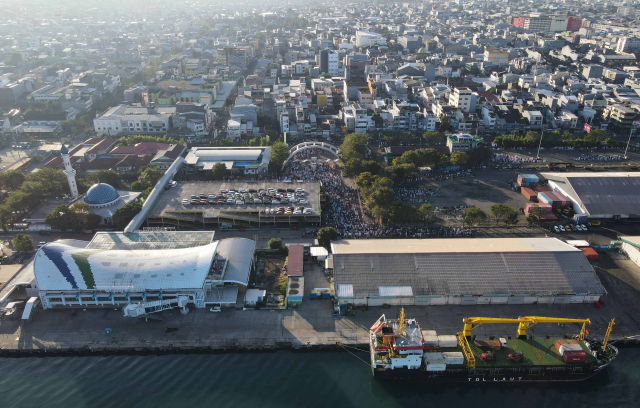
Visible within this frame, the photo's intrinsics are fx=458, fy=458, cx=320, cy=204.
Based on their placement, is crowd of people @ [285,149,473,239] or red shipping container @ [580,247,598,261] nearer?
red shipping container @ [580,247,598,261]

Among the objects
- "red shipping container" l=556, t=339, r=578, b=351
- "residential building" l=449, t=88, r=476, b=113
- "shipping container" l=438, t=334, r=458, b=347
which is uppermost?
"residential building" l=449, t=88, r=476, b=113

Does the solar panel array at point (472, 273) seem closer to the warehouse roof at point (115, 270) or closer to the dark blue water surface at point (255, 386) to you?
the dark blue water surface at point (255, 386)

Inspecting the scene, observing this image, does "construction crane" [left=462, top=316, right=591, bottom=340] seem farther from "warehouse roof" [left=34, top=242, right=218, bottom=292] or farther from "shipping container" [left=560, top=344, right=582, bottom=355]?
"warehouse roof" [left=34, top=242, right=218, bottom=292]

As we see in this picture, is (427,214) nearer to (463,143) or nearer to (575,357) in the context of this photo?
(575,357)

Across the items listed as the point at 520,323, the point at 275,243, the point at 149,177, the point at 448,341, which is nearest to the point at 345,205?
the point at 275,243

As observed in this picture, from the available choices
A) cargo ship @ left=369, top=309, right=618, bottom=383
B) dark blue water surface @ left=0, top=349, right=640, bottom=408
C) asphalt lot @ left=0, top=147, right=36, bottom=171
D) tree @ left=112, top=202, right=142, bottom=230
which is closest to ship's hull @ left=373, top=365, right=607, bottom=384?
cargo ship @ left=369, top=309, right=618, bottom=383

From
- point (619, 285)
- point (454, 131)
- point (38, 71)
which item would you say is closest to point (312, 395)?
point (619, 285)

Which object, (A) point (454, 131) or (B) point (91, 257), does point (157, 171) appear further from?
(A) point (454, 131)
